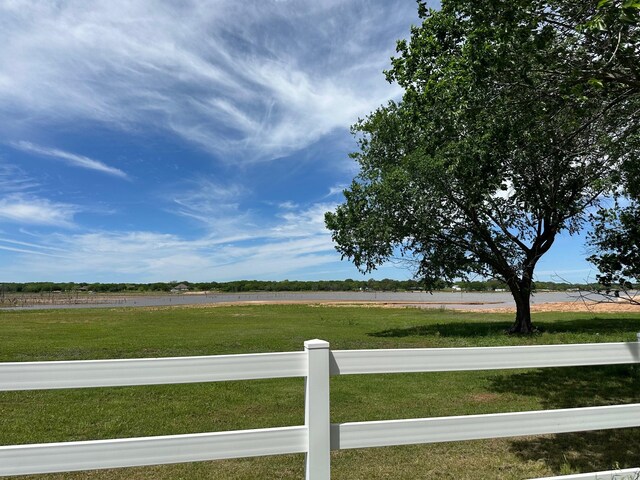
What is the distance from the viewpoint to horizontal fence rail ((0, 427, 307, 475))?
283cm

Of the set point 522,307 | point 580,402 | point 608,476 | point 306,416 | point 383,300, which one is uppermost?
point 383,300

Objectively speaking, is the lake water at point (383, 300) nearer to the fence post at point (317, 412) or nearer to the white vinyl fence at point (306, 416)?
the white vinyl fence at point (306, 416)

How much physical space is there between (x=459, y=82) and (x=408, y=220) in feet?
42.4

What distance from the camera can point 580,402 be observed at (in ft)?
26.8

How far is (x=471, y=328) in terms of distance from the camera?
Result: 23.6 m

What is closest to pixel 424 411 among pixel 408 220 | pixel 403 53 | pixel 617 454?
pixel 617 454

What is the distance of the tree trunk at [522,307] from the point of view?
21.7 m

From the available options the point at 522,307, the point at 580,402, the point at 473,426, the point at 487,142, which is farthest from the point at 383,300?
the point at 473,426

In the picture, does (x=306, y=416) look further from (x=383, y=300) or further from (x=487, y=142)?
(x=383, y=300)

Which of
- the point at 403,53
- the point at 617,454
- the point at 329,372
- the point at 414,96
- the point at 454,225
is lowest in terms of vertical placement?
the point at 617,454

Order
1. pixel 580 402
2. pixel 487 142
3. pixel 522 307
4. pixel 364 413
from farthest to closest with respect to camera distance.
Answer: pixel 522 307 → pixel 487 142 → pixel 580 402 → pixel 364 413

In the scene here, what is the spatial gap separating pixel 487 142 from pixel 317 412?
9.83 metres

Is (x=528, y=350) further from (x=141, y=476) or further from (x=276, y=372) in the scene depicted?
(x=141, y=476)

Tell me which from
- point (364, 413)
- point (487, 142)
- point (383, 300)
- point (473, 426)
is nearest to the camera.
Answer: point (473, 426)
